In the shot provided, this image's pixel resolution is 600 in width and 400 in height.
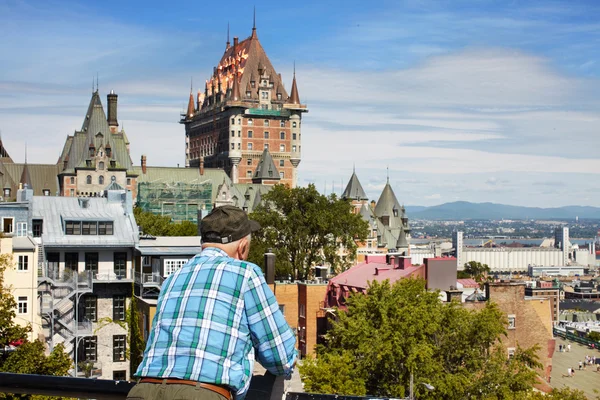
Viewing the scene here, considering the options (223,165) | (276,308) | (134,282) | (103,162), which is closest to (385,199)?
(223,165)

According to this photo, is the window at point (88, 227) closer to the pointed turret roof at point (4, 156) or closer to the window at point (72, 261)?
the window at point (72, 261)

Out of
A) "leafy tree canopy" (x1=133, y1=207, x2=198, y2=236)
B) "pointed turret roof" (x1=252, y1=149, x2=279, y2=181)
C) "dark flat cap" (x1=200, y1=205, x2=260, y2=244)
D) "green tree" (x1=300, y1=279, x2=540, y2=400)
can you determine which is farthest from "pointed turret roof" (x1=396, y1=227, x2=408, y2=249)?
"dark flat cap" (x1=200, y1=205, x2=260, y2=244)

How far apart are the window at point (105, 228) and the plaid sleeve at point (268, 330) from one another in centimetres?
3939

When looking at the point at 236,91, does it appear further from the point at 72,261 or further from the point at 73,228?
the point at 72,261

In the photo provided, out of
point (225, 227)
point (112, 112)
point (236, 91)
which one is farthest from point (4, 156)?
point (225, 227)

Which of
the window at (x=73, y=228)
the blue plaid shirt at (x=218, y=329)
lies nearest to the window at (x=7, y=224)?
the window at (x=73, y=228)

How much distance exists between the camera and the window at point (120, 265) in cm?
4274

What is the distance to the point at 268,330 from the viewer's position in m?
5.32

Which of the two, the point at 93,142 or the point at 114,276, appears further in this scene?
the point at 93,142

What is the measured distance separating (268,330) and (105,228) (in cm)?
3960

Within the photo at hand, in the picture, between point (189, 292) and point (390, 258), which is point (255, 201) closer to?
point (390, 258)

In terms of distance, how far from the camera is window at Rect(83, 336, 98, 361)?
40.6m

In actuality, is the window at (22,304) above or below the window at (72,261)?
below

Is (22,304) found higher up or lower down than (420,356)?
higher up
